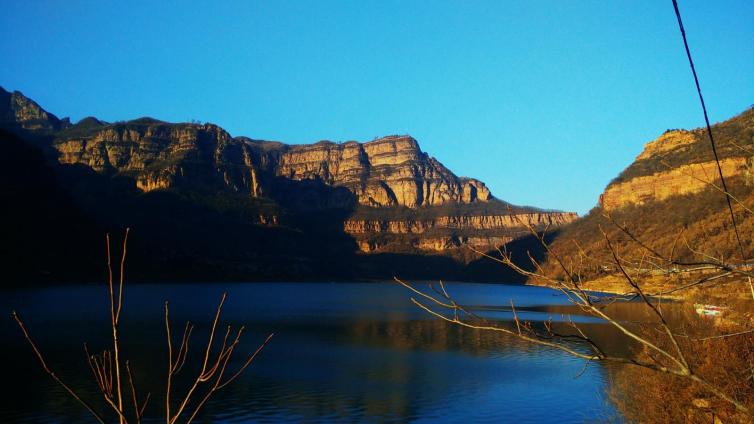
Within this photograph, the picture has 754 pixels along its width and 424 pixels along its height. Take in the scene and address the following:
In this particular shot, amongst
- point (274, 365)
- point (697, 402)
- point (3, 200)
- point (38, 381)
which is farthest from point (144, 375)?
point (3, 200)

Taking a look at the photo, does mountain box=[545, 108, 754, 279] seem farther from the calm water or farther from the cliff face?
the calm water

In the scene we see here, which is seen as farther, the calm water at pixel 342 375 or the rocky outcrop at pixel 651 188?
the rocky outcrop at pixel 651 188

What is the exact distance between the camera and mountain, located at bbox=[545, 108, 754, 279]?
259ft

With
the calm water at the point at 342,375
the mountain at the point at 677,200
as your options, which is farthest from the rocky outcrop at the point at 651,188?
the calm water at the point at 342,375

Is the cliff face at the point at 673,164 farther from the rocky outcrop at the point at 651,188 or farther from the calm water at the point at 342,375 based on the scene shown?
the calm water at the point at 342,375

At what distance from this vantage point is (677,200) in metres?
132

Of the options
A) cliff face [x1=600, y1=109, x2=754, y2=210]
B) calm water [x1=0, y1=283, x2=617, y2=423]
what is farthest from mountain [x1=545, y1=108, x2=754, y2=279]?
calm water [x1=0, y1=283, x2=617, y2=423]

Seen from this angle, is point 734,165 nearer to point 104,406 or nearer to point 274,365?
point 274,365

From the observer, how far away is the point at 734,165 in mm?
119125

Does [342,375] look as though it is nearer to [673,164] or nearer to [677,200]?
[677,200]

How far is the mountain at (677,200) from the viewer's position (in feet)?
259

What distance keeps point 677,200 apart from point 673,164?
8625 millimetres

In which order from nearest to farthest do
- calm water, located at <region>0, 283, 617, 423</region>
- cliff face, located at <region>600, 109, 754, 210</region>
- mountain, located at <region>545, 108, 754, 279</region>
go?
calm water, located at <region>0, 283, 617, 423</region>, mountain, located at <region>545, 108, 754, 279</region>, cliff face, located at <region>600, 109, 754, 210</region>

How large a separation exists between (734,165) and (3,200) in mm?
140788
